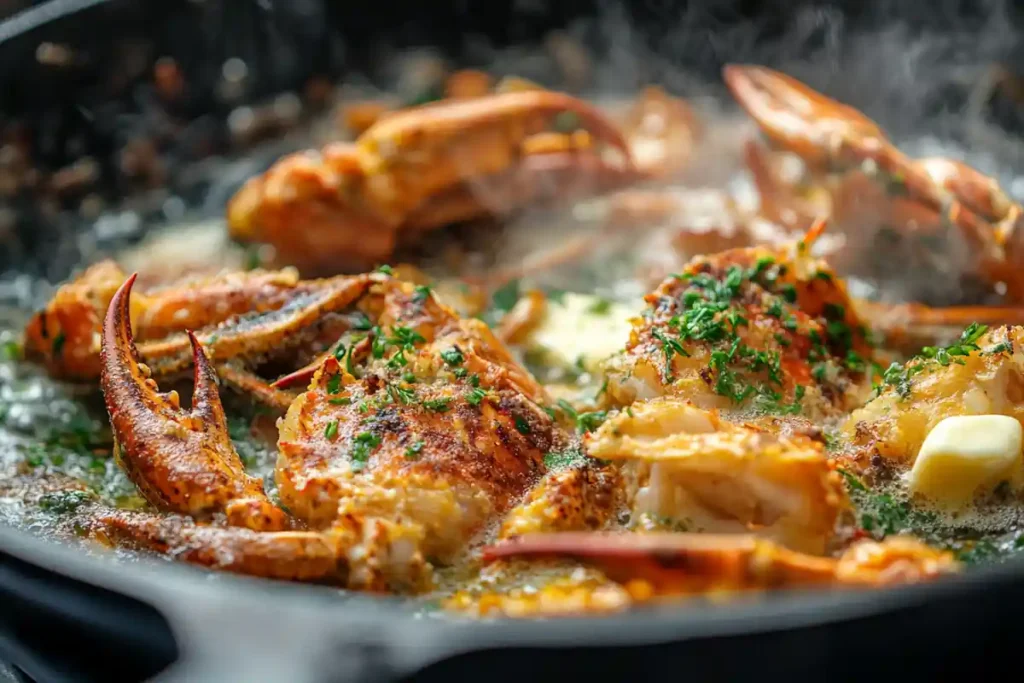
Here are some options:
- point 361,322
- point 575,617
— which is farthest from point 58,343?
point 575,617

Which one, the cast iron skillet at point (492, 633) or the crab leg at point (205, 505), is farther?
the crab leg at point (205, 505)

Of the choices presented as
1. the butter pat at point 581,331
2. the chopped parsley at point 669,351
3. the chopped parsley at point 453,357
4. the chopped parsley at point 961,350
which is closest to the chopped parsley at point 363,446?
the chopped parsley at point 453,357

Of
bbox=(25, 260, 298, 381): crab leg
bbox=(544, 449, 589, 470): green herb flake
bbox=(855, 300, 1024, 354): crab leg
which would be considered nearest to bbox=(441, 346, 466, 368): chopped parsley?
bbox=(544, 449, 589, 470): green herb flake

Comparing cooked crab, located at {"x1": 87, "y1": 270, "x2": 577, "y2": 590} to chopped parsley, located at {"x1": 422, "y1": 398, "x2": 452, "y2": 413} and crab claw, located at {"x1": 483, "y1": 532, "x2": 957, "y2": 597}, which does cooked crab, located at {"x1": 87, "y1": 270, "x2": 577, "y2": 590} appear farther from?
crab claw, located at {"x1": 483, "y1": 532, "x2": 957, "y2": 597}

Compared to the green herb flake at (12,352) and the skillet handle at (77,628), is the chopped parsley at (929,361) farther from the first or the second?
the green herb flake at (12,352)

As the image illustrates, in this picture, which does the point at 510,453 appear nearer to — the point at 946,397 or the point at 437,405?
the point at 437,405

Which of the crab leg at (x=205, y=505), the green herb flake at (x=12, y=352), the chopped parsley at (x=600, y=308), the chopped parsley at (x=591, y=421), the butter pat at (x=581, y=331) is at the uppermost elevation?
the crab leg at (x=205, y=505)
